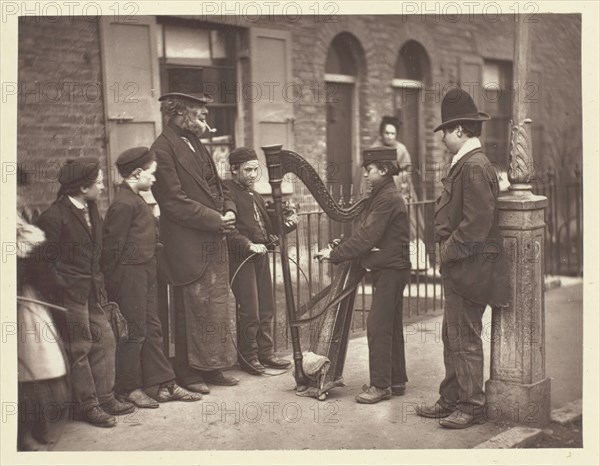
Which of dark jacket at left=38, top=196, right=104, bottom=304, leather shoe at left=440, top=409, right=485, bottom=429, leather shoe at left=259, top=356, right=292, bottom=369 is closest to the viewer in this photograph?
dark jacket at left=38, top=196, right=104, bottom=304

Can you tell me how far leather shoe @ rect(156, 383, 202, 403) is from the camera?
477 cm

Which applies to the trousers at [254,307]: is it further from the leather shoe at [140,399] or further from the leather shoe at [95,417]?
the leather shoe at [95,417]

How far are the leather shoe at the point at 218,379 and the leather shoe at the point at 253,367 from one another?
22 centimetres

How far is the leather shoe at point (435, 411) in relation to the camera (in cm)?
458

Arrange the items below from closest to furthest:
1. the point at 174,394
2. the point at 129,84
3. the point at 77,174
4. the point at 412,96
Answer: the point at 77,174 → the point at 174,394 → the point at 129,84 → the point at 412,96

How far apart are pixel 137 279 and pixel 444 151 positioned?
725 cm

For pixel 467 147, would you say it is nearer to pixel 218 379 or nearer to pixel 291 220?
pixel 291 220

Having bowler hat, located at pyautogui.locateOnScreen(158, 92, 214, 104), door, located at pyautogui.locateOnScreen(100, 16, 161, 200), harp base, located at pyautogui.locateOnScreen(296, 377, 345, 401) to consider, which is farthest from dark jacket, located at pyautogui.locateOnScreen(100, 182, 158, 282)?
door, located at pyautogui.locateOnScreen(100, 16, 161, 200)

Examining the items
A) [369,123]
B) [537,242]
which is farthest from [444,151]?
[537,242]

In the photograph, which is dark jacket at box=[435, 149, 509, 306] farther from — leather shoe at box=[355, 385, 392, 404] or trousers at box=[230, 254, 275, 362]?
trousers at box=[230, 254, 275, 362]

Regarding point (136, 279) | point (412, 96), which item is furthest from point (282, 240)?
point (412, 96)

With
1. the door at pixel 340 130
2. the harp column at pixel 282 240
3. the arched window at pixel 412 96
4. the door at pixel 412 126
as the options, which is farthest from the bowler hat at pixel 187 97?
the door at pixel 412 126

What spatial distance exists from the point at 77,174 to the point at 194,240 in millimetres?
998

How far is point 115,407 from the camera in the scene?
14.7 ft
